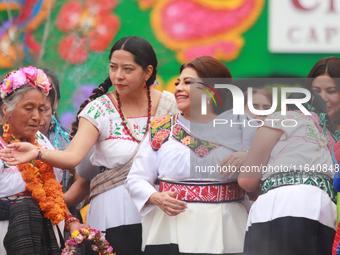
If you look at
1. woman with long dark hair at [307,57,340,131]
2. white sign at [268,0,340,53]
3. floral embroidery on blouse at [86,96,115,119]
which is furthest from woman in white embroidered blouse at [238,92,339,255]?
white sign at [268,0,340,53]

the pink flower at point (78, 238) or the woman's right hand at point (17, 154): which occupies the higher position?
the woman's right hand at point (17, 154)

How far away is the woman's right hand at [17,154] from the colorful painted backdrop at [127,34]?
1945 millimetres

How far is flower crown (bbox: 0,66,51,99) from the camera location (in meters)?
2.62

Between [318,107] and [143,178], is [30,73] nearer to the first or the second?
[143,178]

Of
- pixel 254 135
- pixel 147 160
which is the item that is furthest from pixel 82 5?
pixel 254 135

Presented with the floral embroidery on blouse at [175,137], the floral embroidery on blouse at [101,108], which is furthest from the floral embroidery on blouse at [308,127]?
the floral embroidery on blouse at [101,108]

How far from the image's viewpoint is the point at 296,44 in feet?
13.5

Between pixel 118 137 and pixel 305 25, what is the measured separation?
210cm

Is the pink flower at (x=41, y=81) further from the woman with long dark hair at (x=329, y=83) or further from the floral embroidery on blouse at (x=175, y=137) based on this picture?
the woman with long dark hair at (x=329, y=83)

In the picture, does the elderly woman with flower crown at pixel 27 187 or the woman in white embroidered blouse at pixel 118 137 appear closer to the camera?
the elderly woman with flower crown at pixel 27 187

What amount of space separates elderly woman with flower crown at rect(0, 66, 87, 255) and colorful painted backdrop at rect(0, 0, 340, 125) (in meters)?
1.78

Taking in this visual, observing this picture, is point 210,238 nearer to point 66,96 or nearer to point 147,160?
point 147,160

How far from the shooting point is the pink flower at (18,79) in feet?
8.58

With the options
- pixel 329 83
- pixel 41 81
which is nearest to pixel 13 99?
pixel 41 81
